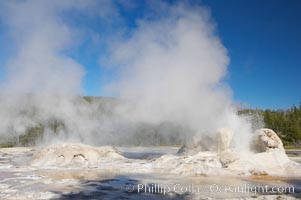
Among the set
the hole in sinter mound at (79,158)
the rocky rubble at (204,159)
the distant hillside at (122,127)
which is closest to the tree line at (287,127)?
the distant hillside at (122,127)

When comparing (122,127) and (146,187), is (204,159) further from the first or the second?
(122,127)

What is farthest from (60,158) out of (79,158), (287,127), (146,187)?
(287,127)

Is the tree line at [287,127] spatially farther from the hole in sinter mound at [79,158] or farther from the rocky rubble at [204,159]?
the hole in sinter mound at [79,158]

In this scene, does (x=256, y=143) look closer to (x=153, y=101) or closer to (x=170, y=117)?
(x=153, y=101)

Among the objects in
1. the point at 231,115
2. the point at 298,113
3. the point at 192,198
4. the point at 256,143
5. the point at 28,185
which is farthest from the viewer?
the point at 298,113

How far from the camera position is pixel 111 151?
35281 millimetres

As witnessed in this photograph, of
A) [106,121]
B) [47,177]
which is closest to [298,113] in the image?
[106,121]

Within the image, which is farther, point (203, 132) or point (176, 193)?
point (203, 132)

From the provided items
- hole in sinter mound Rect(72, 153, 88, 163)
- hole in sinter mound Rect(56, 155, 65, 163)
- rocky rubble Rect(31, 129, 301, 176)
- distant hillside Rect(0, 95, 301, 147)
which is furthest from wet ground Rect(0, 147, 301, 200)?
distant hillside Rect(0, 95, 301, 147)

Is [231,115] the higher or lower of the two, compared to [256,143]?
higher

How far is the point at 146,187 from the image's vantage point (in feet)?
58.5

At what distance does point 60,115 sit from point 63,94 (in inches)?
204

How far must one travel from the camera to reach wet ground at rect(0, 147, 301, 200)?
50.9ft

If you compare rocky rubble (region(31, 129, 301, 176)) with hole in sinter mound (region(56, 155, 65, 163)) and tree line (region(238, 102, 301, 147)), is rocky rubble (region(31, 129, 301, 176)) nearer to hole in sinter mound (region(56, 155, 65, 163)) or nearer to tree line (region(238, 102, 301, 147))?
hole in sinter mound (region(56, 155, 65, 163))
